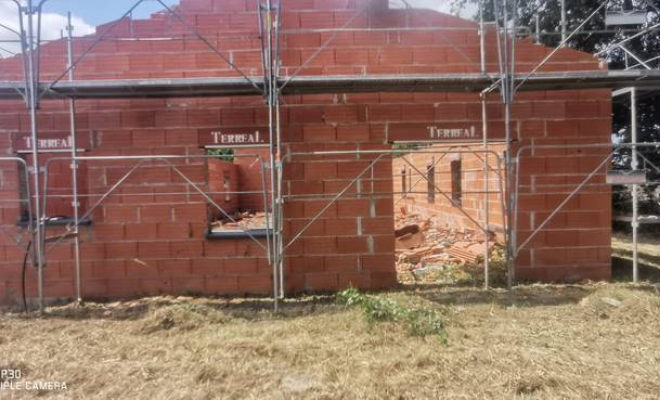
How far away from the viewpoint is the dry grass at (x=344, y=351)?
11.0 feet

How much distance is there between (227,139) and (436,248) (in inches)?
185

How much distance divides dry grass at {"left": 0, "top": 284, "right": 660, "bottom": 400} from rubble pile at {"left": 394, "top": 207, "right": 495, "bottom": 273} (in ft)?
6.59

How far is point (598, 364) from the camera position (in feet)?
12.0

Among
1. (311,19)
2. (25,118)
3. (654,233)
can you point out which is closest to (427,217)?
(654,233)

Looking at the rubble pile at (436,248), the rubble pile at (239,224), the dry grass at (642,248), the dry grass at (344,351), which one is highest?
the rubble pile at (239,224)

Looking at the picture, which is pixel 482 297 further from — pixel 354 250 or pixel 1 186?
pixel 1 186

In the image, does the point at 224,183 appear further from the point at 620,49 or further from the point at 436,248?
the point at 620,49

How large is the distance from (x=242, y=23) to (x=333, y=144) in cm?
218

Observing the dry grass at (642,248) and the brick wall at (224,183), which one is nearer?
the dry grass at (642,248)

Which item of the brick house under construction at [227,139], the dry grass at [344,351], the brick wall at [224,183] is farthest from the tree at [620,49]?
the brick wall at [224,183]

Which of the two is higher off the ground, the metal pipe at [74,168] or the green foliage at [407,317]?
the metal pipe at [74,168]

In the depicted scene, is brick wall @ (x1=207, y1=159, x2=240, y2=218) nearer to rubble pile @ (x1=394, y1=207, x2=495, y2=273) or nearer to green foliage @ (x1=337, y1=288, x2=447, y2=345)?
rubble pile @ (x1=394, y1=207, x2=495, y2=273)

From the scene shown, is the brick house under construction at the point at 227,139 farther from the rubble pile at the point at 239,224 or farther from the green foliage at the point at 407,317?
the green foliage at the point at 407,317

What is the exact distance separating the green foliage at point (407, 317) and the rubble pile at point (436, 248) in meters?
2.58
